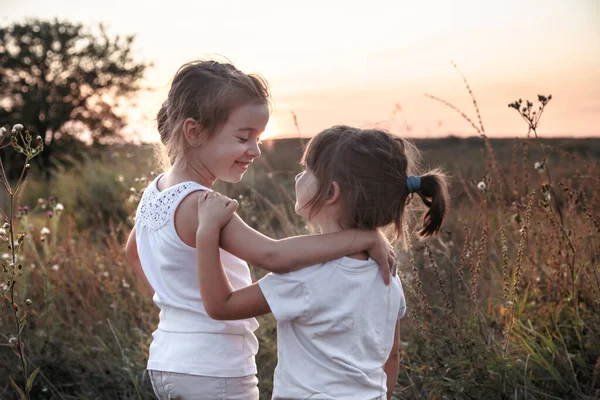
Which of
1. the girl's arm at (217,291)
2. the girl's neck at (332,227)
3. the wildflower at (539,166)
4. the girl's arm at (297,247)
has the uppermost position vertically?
the wildflower at (539,166)

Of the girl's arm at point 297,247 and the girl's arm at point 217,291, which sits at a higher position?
the girl's arm at point 297,247

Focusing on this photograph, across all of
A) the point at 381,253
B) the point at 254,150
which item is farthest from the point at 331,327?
the point at 254,150

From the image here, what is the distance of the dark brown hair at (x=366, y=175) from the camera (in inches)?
72.7

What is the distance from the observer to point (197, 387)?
6.52ft

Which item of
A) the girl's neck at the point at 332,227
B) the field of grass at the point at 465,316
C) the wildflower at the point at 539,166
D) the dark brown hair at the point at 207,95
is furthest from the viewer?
the wildflower at the point at 539,166

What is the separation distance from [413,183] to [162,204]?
0.77 metres

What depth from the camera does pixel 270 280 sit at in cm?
181

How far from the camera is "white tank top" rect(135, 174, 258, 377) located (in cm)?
197

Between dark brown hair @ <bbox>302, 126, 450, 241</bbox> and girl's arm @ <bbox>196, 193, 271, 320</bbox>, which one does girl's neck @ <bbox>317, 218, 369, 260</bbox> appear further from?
girl's arm @ <bbox>196, 193, 271, 320</bbox>

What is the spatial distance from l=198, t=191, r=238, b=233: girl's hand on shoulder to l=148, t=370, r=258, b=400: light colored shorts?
488 millimetres

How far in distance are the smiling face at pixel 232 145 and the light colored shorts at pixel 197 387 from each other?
633 mm

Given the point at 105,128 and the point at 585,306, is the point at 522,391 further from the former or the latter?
the point at 105,128

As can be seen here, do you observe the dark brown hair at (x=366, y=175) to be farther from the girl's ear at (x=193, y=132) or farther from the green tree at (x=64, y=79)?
the green tree at (x=64, y=79)

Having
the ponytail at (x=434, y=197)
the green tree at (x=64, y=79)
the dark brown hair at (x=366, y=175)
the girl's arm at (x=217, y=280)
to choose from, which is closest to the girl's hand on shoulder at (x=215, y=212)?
the girl's arm at (x=217, y=280)
